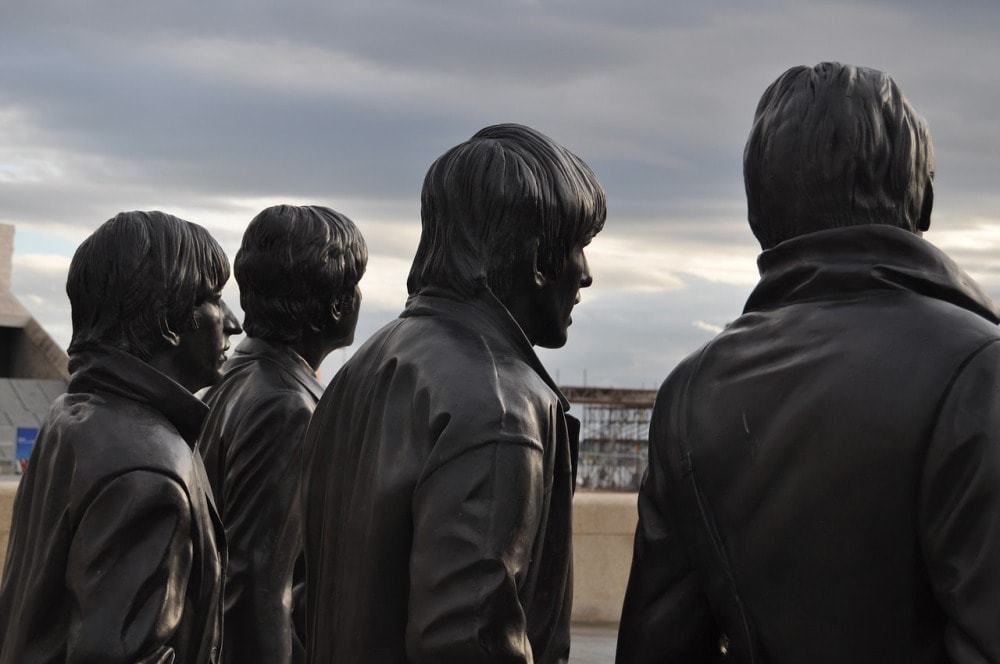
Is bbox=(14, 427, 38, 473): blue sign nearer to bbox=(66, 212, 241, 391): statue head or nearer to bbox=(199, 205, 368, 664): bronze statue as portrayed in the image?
bbox=(199, 205, 368, 664): bronze statue

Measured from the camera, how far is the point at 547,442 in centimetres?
285

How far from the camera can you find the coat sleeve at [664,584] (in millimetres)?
2848

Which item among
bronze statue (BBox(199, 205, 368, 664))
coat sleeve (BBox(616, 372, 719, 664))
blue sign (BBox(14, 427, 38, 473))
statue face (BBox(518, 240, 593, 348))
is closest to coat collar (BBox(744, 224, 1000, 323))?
coat sleeve (BBox(616, 372, 719, 664))

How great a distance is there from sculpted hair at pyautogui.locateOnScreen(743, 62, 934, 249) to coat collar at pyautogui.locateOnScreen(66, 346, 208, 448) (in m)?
1.49

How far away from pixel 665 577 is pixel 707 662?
19 cm

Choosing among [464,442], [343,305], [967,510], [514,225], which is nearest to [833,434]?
[967,510]

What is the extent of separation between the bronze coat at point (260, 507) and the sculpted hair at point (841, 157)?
6.76 ft

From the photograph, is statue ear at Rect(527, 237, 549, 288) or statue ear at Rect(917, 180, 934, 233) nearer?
statue ear at Rect(917, 180, 934, 233)

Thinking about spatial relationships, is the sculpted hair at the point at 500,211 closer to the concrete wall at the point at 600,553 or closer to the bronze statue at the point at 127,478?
the bronze statue at the point at 127,478

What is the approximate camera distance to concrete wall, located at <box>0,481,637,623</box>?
10.2m

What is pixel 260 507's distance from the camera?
4430 millimetres

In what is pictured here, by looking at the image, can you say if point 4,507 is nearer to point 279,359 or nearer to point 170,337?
point 279,359

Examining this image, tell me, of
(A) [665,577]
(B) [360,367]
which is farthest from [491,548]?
(B) [360,367]

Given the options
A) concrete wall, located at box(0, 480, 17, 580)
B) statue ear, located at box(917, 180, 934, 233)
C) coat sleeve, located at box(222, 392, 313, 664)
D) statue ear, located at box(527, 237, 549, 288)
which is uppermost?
statue ear, located at box(917, 180, 934, 233)
